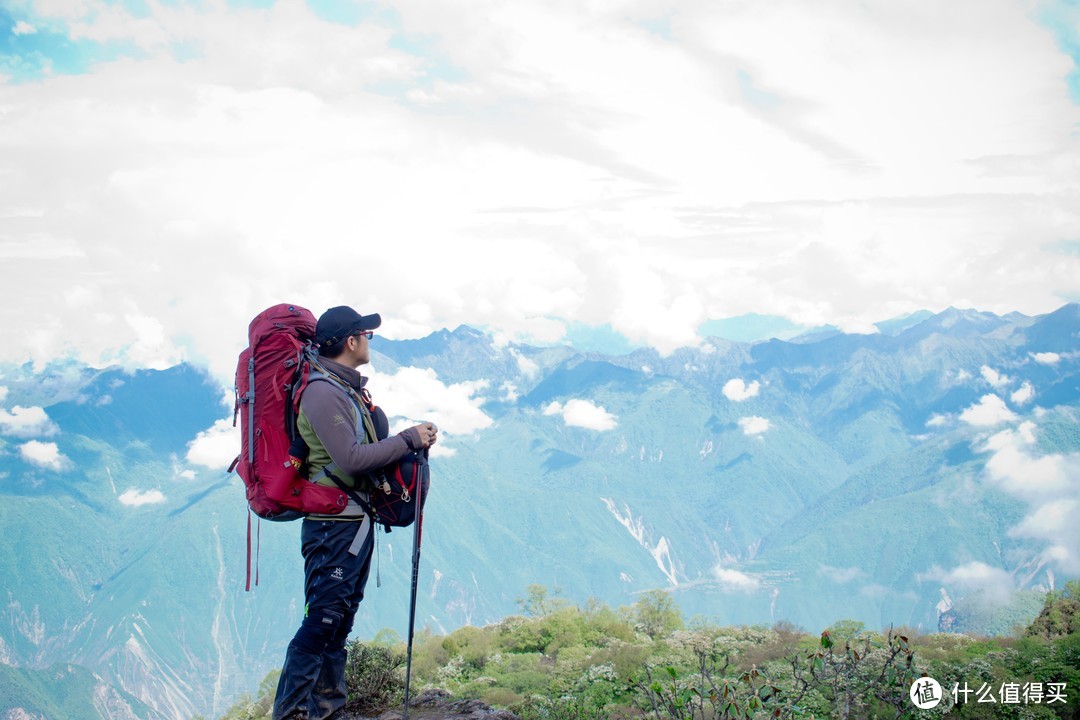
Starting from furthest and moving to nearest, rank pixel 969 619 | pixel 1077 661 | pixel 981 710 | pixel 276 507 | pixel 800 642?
pixel 969 619
pixel 800 642
pixel 1077 661
pixel 981 710
pixel 276 507

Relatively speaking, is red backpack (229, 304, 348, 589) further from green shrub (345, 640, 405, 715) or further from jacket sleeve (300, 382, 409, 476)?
green shrub (345, 640, 405, 715)

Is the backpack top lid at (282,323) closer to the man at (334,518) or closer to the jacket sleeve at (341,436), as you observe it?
the man at (334,518)

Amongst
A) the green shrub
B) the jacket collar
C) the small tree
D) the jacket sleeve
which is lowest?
the small tree

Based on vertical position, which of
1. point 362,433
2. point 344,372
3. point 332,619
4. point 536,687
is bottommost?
point 536,687

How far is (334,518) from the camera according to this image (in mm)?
6434

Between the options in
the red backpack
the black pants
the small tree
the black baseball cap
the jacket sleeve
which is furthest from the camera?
the small tree

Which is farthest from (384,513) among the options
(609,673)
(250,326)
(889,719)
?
(609,673)

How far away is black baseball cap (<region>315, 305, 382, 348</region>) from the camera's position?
6.62 meters

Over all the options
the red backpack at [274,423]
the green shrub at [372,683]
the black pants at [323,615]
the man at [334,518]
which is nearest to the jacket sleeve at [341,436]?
the man at [334,518]

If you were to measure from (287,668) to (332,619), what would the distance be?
66cm

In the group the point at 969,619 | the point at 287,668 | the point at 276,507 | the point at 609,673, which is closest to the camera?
the point at 276,507

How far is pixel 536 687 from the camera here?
43.8 feet

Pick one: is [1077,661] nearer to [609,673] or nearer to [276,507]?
[609,673]

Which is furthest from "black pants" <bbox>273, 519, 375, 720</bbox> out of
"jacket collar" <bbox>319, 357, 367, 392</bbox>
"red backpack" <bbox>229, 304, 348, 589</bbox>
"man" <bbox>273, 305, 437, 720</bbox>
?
"jacket collar" <bbox>319, 357, 367, 392</bbox>
